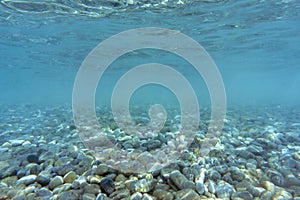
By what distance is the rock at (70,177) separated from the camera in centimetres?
376

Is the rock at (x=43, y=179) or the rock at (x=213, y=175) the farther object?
the rock at (x=213, y=175)

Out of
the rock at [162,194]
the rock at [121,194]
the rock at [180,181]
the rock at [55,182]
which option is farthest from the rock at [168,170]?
the rock at [55,182]

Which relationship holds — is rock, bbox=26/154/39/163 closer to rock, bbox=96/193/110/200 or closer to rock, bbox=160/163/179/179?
rock, bbox=96/193/110/200

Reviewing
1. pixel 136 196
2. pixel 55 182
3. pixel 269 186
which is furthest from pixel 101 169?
pixel 269 186

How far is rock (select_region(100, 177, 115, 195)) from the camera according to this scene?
344 centimetres

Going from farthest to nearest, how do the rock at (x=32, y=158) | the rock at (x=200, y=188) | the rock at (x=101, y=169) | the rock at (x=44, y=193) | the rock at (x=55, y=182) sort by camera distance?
the rock at (x=32, y=158)
the rock at (x=101, y=169)
the rock at (x=55, y=182)
the rock at (x=200, y=188)
the rock at (x=44, y=193)

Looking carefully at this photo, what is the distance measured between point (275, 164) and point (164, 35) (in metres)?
15.1

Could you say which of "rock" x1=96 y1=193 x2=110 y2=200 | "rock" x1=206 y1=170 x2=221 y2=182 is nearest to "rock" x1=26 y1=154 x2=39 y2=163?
"rock" x1=96 y1=193 x2=110 y2=200

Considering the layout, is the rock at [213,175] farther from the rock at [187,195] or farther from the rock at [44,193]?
the rock at [44,193]

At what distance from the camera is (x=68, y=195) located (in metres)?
3.23

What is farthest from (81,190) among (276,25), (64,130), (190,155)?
(276,25)

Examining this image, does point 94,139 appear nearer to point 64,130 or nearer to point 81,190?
point 64,130

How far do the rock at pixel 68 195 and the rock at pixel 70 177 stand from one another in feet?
1.47

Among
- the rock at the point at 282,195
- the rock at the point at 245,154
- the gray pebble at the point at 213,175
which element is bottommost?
the rock at the point at 245,154
